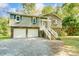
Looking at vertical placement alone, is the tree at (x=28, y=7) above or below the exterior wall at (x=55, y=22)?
above

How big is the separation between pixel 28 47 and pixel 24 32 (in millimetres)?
149

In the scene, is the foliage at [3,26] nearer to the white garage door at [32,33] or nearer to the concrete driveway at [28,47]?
the concrete driveway at [28,47]

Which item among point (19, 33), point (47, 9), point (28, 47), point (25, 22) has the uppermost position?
point (47, 9)

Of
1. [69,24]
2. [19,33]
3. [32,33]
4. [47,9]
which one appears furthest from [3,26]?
[69,24]

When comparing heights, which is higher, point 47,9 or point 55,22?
point 47,9

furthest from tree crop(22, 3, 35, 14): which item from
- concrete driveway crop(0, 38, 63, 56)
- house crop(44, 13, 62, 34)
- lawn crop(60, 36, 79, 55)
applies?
lawn crop(60, 36, 79, 55)

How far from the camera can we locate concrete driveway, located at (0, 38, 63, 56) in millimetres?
1788

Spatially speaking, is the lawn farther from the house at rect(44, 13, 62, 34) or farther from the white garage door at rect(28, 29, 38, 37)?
the white garage door at rect(28, 29, 38, 37)

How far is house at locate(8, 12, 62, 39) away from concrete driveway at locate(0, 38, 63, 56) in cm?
6

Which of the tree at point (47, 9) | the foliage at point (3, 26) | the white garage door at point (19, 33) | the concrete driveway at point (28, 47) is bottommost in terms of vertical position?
the concrete driveway at point (28, 47)

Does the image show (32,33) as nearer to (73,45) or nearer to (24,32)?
(24,32)

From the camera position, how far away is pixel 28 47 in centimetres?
180

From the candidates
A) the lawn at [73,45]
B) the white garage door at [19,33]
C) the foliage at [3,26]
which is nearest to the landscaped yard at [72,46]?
the lawn at [73,45]

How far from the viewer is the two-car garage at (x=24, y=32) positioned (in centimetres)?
183
